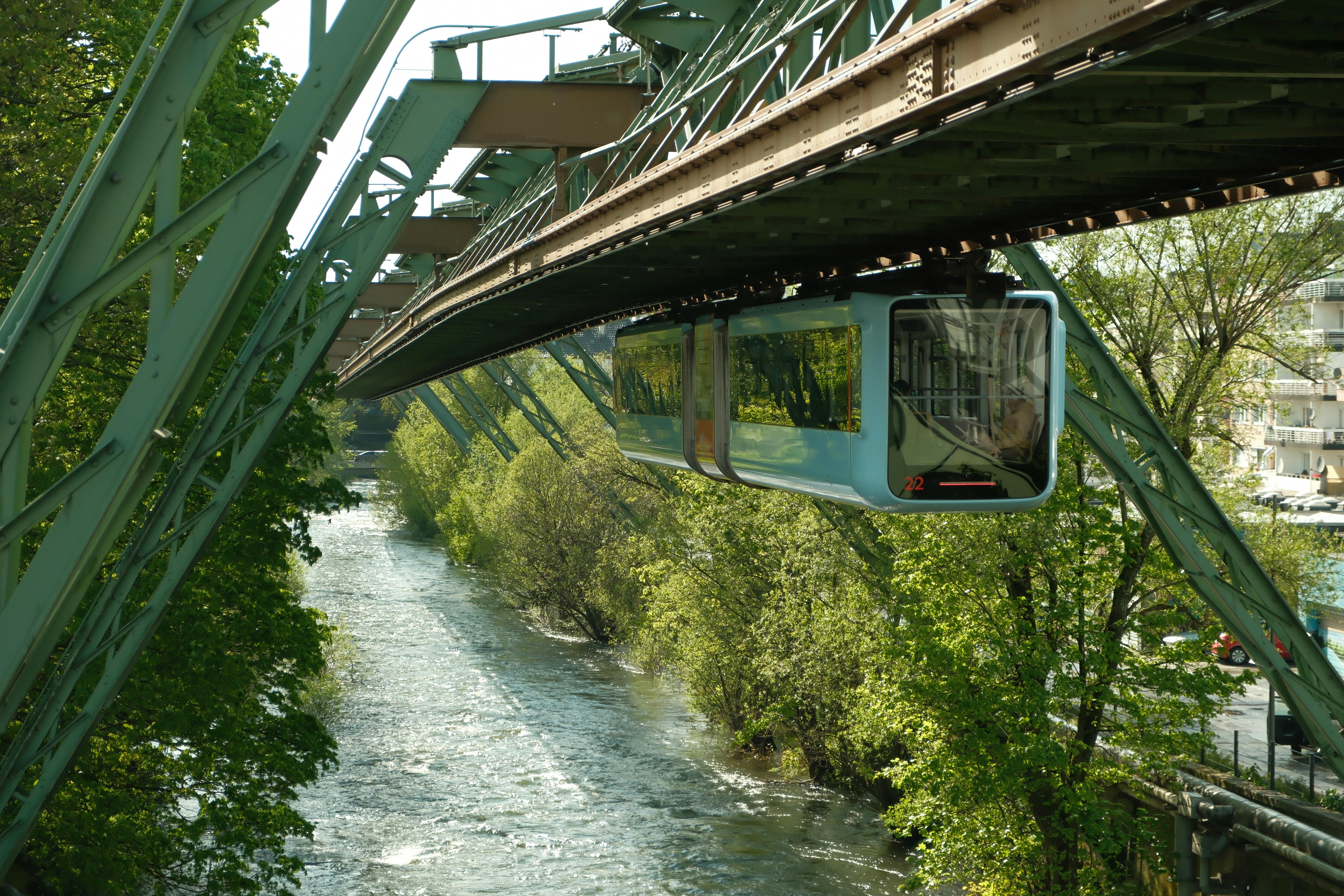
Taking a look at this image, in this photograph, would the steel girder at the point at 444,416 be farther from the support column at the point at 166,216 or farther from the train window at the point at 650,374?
the support column at the point at 166,216

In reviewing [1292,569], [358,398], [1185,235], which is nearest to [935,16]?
[1185,235]

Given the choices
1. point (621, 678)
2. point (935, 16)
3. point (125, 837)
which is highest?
point (935, 16)

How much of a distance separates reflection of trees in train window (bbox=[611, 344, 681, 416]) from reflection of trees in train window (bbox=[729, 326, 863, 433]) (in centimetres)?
202

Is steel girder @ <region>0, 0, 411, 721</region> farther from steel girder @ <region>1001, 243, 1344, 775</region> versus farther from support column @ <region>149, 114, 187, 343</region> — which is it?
steel girder @ <region>1001, 243, 1344, 775</region>

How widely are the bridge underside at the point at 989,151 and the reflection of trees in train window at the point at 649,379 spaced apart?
1438 millimetres

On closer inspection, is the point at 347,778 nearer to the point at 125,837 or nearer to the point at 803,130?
the point at 125,837

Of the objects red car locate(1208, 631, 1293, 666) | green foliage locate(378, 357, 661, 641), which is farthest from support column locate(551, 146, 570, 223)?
red car locate(1208, 631, 1293, 666)

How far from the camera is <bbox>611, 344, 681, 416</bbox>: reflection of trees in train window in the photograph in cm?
1523

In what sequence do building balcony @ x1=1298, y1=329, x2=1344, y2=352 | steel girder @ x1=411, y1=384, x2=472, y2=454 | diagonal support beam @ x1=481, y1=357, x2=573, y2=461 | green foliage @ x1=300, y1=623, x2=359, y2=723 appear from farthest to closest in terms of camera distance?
steel girder @ x1=411, y1=384, x2=472, y2=454
diagonal support beam @ x1=481, y1=357, x2=573, y2=461
building balcony @ x1=1298, y1=329, x2=1344, y2=352
green foliage @ x1=300, y1=623, x2=359, y2=723

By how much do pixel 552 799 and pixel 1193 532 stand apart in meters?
12.0

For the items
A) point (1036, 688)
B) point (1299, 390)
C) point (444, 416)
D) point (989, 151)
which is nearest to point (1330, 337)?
point (1299, 390)

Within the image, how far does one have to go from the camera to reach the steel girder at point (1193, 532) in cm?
1314

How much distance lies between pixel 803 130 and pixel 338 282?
536 cm

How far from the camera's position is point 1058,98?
607 centimetres
